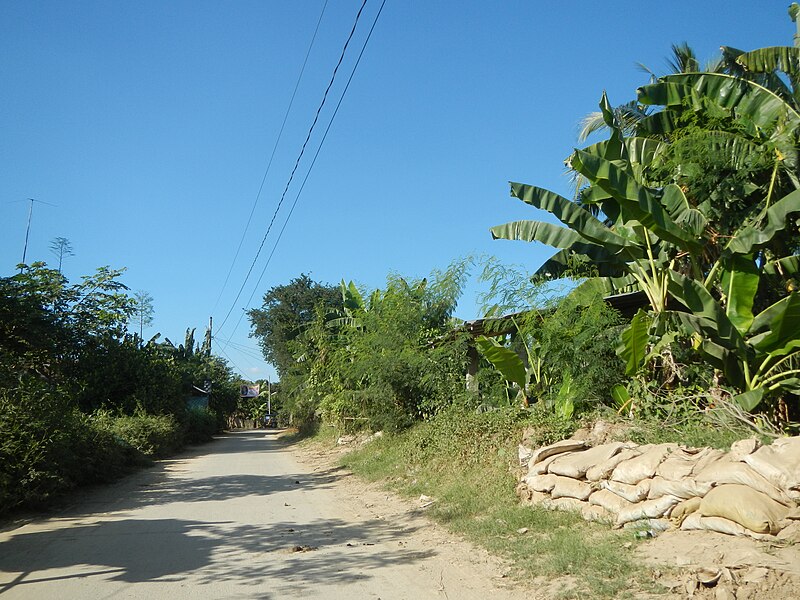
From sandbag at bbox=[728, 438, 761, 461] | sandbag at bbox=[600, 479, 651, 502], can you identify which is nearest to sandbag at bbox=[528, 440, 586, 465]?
sandbag at bbox=[600, 479, 651, 502]

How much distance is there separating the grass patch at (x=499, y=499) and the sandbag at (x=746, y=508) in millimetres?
1026

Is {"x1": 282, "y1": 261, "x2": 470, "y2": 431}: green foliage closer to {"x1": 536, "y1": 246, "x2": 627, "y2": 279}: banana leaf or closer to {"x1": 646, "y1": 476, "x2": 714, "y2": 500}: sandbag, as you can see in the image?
{"x1": 536, "y1": 246, "x2": 627, "y2": 279}: banana leaf

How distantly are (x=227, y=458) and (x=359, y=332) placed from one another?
7.45 m

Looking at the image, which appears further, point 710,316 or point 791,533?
point 710,316

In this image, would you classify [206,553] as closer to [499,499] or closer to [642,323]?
[499,499]

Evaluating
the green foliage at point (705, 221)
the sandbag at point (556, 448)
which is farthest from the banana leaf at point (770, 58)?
the sandbag at point (556, 448)

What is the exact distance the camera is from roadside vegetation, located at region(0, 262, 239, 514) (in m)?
11.0

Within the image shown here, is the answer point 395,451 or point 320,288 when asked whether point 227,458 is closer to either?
point 395,451

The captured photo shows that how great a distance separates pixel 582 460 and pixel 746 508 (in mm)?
2814

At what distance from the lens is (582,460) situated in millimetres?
8656

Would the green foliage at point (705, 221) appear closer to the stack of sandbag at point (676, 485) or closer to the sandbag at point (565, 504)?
the stack of sandbag at point (676, 485)

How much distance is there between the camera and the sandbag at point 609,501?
25.1ft

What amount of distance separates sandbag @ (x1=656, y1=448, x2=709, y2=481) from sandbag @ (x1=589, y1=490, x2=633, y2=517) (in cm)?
68

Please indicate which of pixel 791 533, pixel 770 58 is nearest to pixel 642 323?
pixel 791 533
